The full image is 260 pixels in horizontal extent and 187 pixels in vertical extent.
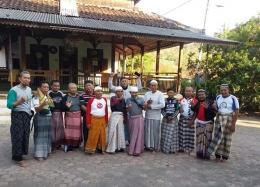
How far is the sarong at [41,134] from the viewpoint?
4.13 meters

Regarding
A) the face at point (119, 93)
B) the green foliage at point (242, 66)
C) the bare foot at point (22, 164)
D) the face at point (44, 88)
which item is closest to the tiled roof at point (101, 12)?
the green foliage at point (242, 66)

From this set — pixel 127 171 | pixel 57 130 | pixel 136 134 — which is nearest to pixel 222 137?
pixel 136 134

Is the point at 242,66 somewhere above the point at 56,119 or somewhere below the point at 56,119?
above

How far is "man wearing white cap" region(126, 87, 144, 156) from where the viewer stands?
4602mm

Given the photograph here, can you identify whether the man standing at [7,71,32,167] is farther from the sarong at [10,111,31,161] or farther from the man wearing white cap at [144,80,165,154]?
the man wearing white cap at [144,80,165,154]

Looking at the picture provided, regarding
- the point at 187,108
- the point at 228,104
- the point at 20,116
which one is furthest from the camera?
the point at 187,108

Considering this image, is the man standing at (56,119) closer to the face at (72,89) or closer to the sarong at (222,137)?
the face at (72,89)

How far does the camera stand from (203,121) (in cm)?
444

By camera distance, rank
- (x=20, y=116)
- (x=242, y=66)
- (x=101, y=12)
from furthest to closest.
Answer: (x=101, y=12) → (x=242, y=66) → (x=20, y=116)

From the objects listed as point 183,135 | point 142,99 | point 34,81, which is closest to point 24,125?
point 142,99

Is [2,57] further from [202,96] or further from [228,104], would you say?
[228,104]

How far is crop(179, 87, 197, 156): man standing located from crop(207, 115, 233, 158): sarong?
0.48 metres

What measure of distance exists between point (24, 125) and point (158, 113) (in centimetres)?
263

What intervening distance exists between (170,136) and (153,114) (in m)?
0.60
